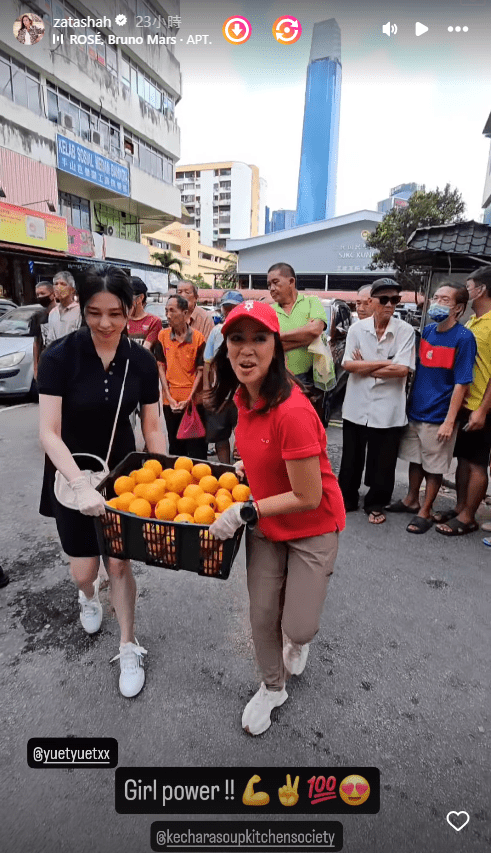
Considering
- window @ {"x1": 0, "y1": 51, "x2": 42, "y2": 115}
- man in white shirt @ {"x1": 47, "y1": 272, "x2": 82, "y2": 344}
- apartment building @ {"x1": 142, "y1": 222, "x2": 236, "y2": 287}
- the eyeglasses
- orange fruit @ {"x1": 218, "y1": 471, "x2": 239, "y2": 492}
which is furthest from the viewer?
apartment building @ {"x1": 142, "y1": 222, "x2": 236, "y2": 287}

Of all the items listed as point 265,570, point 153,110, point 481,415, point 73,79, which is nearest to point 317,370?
point 481,415

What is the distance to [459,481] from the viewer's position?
4070 millimetres

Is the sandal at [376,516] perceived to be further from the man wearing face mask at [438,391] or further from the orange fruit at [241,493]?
the orange fruit at [241,493]

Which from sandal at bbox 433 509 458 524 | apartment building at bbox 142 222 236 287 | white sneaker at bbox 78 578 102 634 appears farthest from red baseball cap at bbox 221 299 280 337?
apartment building at bbox 142 222 236 287

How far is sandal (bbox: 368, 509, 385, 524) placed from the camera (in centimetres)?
406

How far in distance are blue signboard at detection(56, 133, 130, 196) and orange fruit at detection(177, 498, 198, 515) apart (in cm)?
2177

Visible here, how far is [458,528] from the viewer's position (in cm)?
386

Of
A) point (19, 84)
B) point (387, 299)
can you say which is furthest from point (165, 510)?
point (19, 84)

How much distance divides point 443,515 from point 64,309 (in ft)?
14.3

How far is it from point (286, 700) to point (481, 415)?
2603 mm

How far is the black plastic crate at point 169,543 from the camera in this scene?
1700 mm

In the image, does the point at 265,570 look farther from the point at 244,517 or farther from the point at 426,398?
the point at 426,398

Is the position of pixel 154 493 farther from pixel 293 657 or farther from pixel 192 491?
pixel 293 657

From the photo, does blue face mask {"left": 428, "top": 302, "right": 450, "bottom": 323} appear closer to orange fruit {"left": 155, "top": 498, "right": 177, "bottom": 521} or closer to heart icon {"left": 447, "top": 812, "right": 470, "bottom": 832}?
orange fruit {"left": 155, "top": 498, "right": 177, "bottom": 521}
